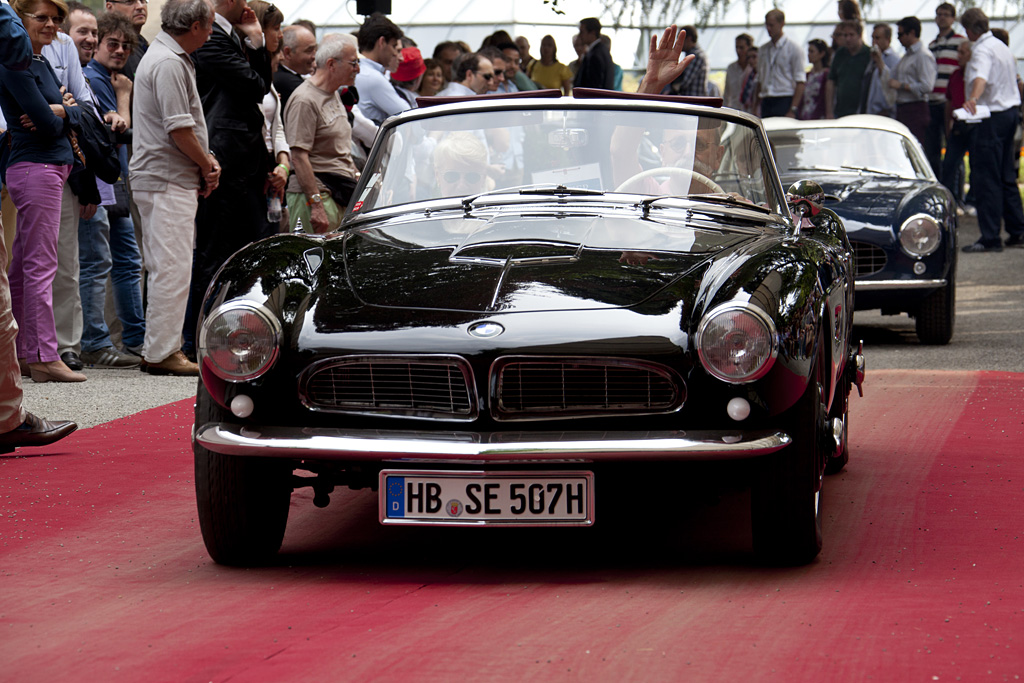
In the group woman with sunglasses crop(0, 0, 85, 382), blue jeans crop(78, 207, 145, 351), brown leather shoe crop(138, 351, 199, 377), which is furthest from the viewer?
blue jeans crop(78, 207, 145, 351)

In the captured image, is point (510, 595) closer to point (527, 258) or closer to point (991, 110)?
point (527, 258)

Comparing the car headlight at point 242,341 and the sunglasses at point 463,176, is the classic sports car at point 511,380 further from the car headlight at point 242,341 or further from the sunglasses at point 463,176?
the sunglasses at point 463,176

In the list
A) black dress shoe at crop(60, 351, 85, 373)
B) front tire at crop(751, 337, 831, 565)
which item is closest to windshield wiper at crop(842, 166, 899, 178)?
black dress shoe at crop(60, 351, 85, 373)

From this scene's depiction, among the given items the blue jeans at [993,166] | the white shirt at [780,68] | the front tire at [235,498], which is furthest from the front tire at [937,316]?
the white shirt at [780,68]

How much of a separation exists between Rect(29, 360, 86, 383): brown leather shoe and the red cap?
506 centimetres

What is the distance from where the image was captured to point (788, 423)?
3.73 m

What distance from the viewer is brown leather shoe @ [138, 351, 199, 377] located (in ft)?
27.5

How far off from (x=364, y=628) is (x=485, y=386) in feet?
2.39

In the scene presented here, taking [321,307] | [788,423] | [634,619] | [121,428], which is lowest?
[121,428]

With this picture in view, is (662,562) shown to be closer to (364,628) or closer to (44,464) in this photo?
(364,628)

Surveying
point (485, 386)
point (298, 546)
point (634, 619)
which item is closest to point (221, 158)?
point (298, 546)

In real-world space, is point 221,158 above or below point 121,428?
above

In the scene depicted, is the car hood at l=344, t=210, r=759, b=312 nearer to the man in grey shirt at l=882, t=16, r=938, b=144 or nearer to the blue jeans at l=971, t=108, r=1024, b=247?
the blue jeans at l=971, t=108, r=1024, b=247

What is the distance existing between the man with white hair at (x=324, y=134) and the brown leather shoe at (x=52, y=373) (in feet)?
5.51
